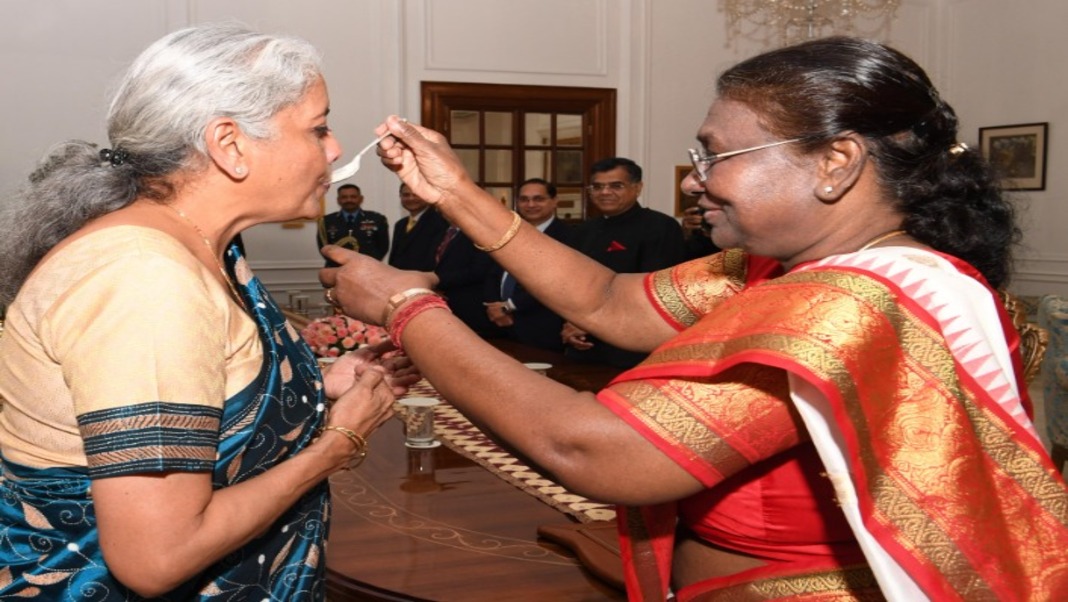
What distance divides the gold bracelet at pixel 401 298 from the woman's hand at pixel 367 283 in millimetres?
12

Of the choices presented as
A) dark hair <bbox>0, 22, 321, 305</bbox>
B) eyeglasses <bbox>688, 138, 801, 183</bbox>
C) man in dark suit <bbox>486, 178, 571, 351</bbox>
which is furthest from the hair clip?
man in dark suit <bbox>486, 178, 571, 351</bbox>

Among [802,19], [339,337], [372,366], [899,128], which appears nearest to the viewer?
[899,128]

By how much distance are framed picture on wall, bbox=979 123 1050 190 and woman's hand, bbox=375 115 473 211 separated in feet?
26.2

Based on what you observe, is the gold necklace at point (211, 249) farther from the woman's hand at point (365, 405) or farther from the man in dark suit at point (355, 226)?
the man in dark suit at point (355, 226)

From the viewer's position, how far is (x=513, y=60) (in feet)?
29.7

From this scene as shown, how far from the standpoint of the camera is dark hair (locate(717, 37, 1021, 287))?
1352 mm

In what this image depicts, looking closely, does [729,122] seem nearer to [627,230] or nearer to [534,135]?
[627,230]

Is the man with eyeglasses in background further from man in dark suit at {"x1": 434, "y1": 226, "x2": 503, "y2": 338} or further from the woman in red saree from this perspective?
the woman in red saree

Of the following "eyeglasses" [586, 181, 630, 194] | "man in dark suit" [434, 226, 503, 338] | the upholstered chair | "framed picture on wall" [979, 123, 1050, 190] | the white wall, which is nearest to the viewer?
the upholstered chair

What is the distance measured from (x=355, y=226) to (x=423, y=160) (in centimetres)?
665

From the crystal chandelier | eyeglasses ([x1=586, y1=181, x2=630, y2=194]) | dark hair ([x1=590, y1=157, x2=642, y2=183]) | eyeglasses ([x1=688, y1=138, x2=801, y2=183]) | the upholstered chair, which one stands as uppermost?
the crystal chandelier

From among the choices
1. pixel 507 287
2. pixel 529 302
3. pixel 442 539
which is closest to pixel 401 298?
pixel 442 539

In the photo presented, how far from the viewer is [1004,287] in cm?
150

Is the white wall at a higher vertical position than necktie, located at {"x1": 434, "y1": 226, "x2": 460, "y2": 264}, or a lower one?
higher
